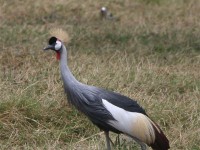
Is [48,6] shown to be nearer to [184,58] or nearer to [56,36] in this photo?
[184,58]

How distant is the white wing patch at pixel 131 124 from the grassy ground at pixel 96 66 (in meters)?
0.63

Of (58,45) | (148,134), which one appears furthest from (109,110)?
(58,45)

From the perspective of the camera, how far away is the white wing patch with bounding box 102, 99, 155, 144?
161 inches

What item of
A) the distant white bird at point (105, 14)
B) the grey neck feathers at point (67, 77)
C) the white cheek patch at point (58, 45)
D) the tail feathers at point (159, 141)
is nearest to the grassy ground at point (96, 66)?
the distant white bird at point (105, 14)

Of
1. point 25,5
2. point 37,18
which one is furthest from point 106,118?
point 25,5

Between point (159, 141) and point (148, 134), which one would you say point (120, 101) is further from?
point (159, 141)

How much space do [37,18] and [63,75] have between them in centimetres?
710

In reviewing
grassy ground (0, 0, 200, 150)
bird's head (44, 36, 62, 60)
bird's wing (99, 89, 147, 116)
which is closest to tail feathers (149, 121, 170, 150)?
bird's wing (99, 89, 147, 116)

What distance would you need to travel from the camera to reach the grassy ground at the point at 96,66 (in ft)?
16.8

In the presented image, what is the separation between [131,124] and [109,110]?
0.19 meters

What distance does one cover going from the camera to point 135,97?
5.88 m

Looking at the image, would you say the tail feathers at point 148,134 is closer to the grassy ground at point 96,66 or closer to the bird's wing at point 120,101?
the bird's wing at point 120,101

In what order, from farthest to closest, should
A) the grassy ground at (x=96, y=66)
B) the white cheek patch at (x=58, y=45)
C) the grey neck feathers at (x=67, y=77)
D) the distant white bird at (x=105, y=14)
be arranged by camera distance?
the distant white bird at (x=105, y=14) < the grassy ground at (x=96, y=66) < the white cheek patch at (x=58, y=45) < the grey neck feathers at (x=67, y=77)

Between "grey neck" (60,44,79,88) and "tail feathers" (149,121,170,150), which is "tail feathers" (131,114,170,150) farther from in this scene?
"grey neck" (60,44,79,88)
